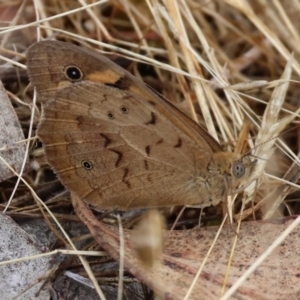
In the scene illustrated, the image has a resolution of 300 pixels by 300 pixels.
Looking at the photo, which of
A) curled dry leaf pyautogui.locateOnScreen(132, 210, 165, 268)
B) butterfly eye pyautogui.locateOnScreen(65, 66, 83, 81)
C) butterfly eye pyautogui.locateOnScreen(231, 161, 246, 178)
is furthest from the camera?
butterfly eye pyautogui.locateOnScreen(231, 161, 246, 178)

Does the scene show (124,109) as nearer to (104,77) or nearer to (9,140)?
(104,77)

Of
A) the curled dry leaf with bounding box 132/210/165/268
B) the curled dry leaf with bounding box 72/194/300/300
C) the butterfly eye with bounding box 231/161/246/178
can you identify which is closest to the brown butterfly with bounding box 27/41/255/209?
the butterfly eye with bounding box 231/161/246/178

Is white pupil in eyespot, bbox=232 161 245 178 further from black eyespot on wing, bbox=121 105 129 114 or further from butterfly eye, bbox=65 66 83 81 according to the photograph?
butterfly eye, bbox=65 66 83 81

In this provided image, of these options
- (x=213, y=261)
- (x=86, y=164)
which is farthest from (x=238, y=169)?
(x=86, y=164)

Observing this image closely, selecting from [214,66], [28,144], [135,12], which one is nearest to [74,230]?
[28,144]

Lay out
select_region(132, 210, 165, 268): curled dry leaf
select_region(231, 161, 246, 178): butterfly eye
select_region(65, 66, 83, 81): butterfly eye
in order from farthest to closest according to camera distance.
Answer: select_region(231, 161, 246, 178): butterfly eye < select_region(65, 66, 83, 81): butterfly eye < select_region(132, 210, 165, 268): curled dry leaf

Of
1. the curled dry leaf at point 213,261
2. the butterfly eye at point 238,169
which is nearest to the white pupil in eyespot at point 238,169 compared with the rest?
the butterfly eye at point 238,169
